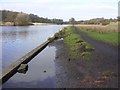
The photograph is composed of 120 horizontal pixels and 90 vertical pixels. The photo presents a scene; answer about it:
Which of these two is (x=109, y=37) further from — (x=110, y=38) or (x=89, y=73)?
(x=89, y=73)

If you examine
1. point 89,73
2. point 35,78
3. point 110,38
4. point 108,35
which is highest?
point 108,35

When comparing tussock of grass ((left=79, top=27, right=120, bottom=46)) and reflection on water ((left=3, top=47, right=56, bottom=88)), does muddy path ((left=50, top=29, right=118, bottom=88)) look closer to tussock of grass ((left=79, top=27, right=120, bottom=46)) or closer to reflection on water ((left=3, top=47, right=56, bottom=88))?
reflection on water ((left=3, top=47, right=56, bottom=88))

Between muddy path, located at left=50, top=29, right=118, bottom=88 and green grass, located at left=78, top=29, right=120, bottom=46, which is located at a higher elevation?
green grass, located at left=78, top=29, right=120, bottom=46

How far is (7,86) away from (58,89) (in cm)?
262

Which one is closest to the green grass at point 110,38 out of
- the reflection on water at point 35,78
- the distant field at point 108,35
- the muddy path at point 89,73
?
the distant field at point 108,35

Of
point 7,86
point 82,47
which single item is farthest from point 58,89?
point 82,47

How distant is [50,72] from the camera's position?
668 inches

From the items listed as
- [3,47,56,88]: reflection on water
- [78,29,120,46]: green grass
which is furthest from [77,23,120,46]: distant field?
[3,47,56,88]: reflection on water

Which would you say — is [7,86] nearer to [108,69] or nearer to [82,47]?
[108,69]

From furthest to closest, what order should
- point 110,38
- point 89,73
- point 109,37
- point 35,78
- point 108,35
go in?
point 108,35
point 109,37
point 110,38
point 89,73
point 35,78

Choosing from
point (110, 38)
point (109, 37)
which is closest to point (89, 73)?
point (110, 38)

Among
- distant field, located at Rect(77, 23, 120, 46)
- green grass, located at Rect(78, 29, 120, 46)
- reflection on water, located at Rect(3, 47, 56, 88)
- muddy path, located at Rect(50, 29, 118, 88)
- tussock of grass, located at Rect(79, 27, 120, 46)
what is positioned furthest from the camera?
distant field, located at Rect(77, 23, 120, 46)

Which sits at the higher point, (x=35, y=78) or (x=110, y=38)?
(x=110, y=38)

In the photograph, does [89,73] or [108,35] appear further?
[108,35]
